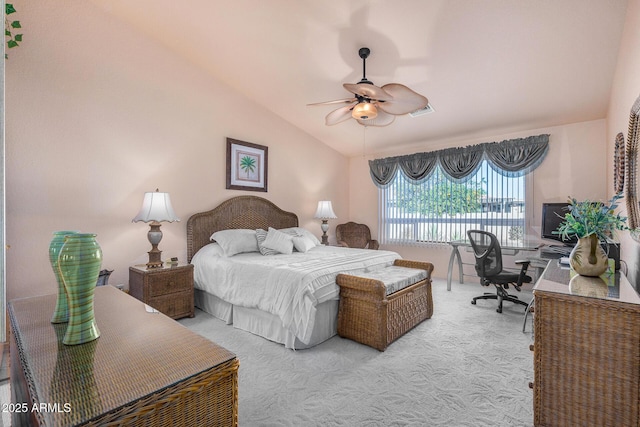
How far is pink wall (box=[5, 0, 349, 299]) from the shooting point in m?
2.60

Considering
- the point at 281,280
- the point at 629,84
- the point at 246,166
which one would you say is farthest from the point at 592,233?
the point at 246,166

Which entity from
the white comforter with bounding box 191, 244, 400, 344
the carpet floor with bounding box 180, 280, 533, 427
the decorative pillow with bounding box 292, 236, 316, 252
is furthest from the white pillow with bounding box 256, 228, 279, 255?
the carpet floor with bounding box 180, 280, 533, 427

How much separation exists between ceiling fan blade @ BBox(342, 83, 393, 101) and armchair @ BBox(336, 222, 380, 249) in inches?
137

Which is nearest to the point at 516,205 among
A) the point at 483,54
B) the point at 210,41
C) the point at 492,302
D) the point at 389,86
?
the point at 492,302

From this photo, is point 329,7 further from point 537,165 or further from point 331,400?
point 537,165

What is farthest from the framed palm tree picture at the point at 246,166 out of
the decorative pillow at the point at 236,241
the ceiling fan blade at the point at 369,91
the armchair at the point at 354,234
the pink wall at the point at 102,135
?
the ceiling fan blade at the point at 369,91

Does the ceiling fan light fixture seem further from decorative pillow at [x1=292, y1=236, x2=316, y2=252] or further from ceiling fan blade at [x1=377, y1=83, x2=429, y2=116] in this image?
decorative pillow at [x1=292, y1=236, x2=316, y2=252]

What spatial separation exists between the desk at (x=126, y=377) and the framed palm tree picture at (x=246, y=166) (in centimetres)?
309

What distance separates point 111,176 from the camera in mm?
3082

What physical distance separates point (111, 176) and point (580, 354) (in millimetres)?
4027

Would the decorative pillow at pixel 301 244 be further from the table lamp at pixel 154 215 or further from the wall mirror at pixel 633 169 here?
the wall mirror at pixel 633 169

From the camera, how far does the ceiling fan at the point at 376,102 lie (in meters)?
2.39

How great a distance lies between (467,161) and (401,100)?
8.57 ft

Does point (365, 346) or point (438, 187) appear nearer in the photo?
point (365, 346)
